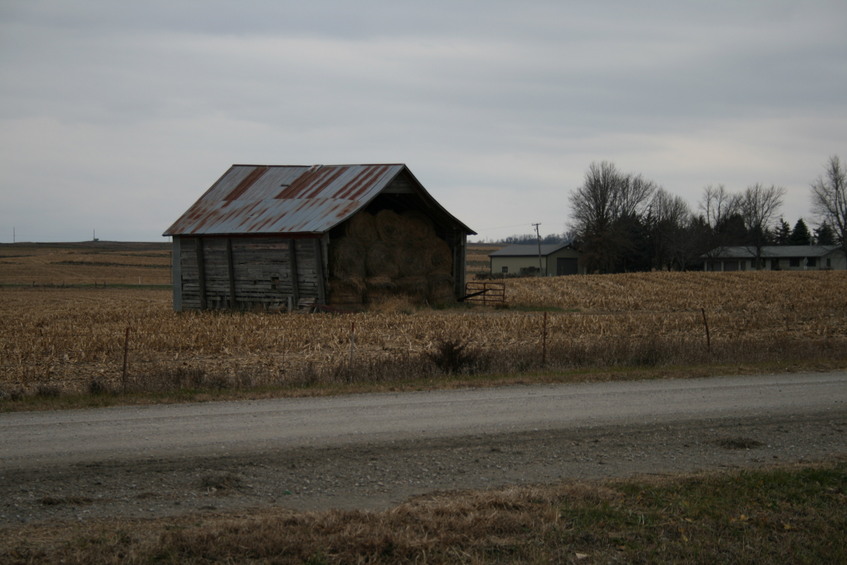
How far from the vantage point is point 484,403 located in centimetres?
1331

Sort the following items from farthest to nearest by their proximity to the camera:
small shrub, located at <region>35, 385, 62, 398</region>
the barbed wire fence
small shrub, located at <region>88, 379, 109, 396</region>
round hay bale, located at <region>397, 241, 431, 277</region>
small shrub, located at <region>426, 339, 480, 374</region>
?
round hay bale, located at <region>397, 241, 431, 277</region>, small shrub, located at <region>426, 339, 480, 374</region>, the barbed wire fence, small shrub, located at <region>88, 379, 109, 396</region>, small shrub, located at <region>35, 385, 62, 398</region>

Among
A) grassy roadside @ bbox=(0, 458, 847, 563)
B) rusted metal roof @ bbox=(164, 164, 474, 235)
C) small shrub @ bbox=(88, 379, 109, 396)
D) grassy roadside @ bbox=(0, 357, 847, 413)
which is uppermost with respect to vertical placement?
rusted metal roof @ bbox=(164, 164, 474, 235)

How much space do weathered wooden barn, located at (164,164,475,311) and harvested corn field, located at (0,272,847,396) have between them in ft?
6.62

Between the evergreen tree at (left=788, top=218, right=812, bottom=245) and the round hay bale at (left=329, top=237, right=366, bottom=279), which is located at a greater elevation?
the evergreen tree at (left=788, top=218, right=812, bottom=245)

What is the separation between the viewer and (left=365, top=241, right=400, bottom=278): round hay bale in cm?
3475

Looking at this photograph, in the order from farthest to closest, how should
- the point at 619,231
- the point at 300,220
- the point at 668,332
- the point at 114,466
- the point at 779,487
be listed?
the point at 619,231
the point at 300,220
the point at 668,332
the point at 114,466
the point at 779,487

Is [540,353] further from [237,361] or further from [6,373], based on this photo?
[6,373]

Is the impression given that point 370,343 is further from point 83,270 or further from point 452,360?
point 83,270

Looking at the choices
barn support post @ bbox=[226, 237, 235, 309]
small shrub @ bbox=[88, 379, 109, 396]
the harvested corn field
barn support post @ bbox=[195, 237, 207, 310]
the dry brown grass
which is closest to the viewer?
small shrub @ bbox=[88, 379, 109, 396]

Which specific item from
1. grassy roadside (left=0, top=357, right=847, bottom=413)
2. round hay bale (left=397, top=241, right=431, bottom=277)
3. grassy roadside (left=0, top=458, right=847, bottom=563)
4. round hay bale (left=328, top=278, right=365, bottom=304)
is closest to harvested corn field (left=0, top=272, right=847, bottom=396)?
grassy roadside (left=0, top=357, right=847, bottom=413)

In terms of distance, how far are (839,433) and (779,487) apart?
3283 mm

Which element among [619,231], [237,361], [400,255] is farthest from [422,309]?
[619,231]

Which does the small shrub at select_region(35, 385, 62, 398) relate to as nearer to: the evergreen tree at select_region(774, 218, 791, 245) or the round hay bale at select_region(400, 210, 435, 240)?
the round hay bale at select_region(400, 210, 435, 240)

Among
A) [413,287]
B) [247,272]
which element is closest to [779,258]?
[413,287]
